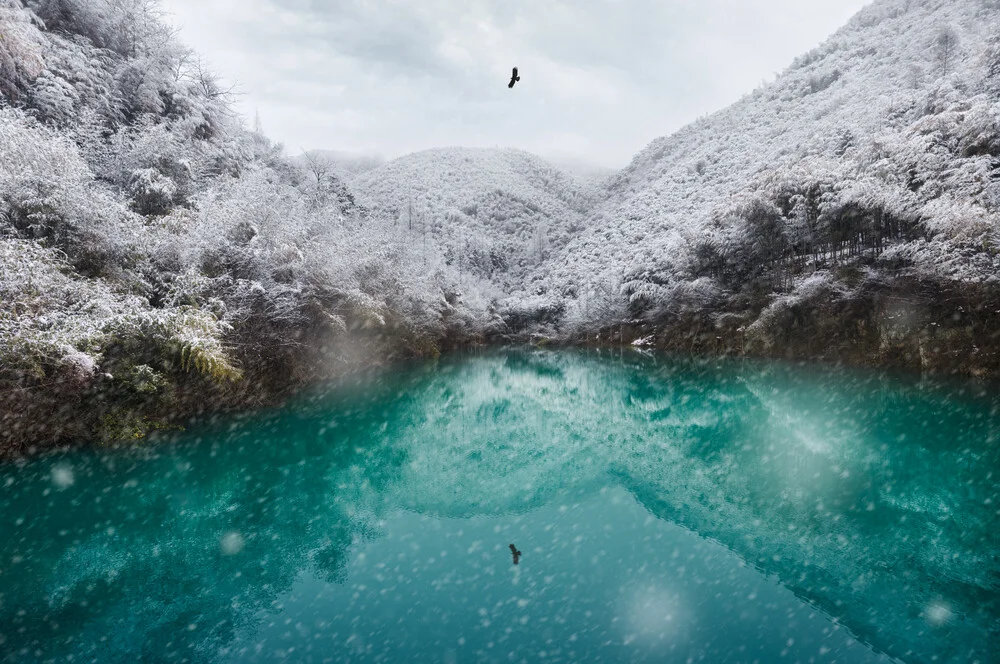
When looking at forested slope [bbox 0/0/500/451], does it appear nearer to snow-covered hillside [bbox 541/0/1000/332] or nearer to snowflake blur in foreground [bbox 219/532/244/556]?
snowflake blur in foreground [bbox 219/532/244/556]

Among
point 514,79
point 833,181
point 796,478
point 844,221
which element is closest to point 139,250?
point 514,79

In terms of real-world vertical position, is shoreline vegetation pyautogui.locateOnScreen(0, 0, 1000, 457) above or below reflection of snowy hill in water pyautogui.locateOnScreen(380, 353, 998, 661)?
above

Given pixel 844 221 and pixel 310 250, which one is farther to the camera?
pixel 844 221

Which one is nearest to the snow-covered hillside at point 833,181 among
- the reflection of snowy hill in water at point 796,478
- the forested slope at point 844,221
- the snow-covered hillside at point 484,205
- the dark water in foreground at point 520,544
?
the forested slope at point 844,221

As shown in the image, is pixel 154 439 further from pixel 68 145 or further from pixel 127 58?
pixel 127 58

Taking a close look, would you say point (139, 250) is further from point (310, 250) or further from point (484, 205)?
point (484, 205)

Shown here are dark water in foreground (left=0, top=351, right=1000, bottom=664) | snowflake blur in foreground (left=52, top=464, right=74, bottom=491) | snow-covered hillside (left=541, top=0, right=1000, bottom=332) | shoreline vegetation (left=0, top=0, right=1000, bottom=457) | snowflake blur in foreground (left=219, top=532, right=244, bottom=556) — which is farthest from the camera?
snow-covered hillside (left=541, top=0, right=1000, bottom=332)

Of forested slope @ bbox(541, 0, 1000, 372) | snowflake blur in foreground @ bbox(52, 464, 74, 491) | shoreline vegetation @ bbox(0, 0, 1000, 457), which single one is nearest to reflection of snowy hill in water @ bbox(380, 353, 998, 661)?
forested slope @ bbox(541, 0, 1000, 372)
